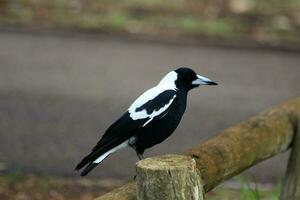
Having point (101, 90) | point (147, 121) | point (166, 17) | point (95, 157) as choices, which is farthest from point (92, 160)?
point (166, 17)

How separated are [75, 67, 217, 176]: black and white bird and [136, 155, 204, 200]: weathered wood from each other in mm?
716

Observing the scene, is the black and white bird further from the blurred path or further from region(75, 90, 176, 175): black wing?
the blurred path

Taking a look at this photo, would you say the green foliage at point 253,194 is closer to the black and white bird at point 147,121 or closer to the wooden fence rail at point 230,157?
the wooden fence rail at point 230,157

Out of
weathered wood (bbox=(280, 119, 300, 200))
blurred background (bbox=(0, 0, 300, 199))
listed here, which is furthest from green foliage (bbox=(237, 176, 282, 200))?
blurred background (bbox=(0, 0, 300, 199))

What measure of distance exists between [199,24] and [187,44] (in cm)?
54

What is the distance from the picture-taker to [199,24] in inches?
417

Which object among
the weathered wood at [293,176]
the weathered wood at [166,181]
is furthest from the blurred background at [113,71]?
the weathered wood at [166,181]

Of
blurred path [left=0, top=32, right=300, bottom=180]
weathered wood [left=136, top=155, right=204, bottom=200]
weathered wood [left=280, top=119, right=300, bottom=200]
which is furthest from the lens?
blurred path [left=0, top=32, right=300, bottom=180]

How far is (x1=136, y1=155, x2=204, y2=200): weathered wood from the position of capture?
2.57 m

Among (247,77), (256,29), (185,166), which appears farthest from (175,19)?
(185,166)

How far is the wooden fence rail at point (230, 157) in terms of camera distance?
2.60 metres

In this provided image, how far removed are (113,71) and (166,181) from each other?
6683 mm

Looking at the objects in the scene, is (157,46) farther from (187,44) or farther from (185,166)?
Answer: (185,166)

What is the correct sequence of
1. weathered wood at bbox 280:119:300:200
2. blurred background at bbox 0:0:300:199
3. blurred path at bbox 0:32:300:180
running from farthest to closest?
blurred path at bbox 0:32:300:180
blurred background at bbox 0:0:300:199
weathered wood at bbox 280:119:300:200
